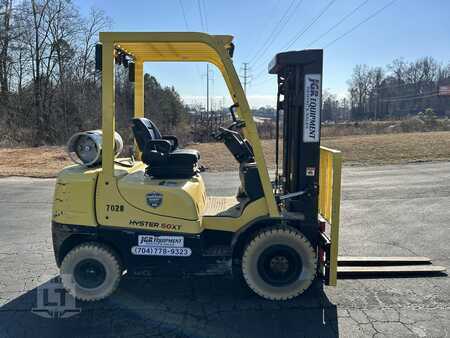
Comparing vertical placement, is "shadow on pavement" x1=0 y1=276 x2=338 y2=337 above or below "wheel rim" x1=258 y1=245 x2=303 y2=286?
below

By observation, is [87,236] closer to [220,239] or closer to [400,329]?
[220,239]

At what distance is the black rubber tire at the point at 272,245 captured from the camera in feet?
13.3

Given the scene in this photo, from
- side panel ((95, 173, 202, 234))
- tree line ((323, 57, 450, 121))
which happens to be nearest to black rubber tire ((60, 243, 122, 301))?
side panel ((95, 173, 202, 234))

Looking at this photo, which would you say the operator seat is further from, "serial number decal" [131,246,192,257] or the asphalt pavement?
the asphalt pavement

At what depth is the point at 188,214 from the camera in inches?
158

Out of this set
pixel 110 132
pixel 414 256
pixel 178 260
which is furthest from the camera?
pixel 414 256

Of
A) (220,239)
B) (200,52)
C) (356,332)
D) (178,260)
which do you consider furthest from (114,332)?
(200,52)

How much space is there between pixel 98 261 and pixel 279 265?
1860 millimetres

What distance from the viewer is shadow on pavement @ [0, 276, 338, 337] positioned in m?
3.58

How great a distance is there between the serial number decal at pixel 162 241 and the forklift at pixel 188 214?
0.4 inches

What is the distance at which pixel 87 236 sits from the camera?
4176 mm

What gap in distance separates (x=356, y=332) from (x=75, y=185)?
2996 millimetres

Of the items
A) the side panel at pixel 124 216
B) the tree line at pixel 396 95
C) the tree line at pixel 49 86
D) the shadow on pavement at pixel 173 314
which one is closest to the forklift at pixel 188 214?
the side panel at pixel 124 216

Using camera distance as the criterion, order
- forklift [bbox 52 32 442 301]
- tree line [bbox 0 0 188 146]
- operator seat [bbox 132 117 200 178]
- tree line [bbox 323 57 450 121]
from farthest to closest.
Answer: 1. tree line [bbox 323 57 450 121]
2. tree line [bbox 0 0 188 146]
3. operator seat [bbox 132 117 200 178]
4. forklift [bbox 52 32 442 301]
